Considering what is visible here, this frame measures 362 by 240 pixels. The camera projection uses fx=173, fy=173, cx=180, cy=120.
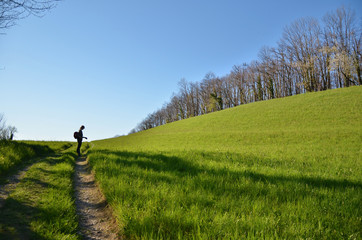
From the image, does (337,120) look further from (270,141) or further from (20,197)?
(20,197)

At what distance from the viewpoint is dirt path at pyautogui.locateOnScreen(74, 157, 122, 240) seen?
2.66 metres

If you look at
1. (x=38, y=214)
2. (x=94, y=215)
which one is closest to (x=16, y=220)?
(x=38, y=214)

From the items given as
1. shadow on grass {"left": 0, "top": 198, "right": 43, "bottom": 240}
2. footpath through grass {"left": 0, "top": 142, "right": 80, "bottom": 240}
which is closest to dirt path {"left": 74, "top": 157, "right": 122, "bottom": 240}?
footpath through grass {"left": 0, "top": 142, "right": 80, "bottom": 240}

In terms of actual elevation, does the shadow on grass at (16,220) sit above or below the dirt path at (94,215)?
above

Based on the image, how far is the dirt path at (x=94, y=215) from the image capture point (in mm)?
2658

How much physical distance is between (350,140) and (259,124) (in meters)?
13.0

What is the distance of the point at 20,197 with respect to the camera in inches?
141

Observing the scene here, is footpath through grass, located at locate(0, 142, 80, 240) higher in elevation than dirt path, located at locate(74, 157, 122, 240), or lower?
higher

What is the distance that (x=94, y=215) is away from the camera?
10.8ft

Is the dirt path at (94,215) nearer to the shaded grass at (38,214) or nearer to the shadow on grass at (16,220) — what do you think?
the shaded grass at (38,214)

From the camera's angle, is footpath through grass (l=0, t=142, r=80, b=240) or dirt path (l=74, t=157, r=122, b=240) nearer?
footpath through grass (l=0, t=142, r=80, b=240)

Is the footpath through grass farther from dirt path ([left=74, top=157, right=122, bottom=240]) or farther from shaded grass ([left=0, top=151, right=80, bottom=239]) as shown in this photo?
dirt path ([left=74, top=157, right=122, bottom=240])

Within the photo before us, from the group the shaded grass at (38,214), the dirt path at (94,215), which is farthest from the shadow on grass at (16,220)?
the dirt path at (94,215)

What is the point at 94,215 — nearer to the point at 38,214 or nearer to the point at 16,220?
the point at 38,214
